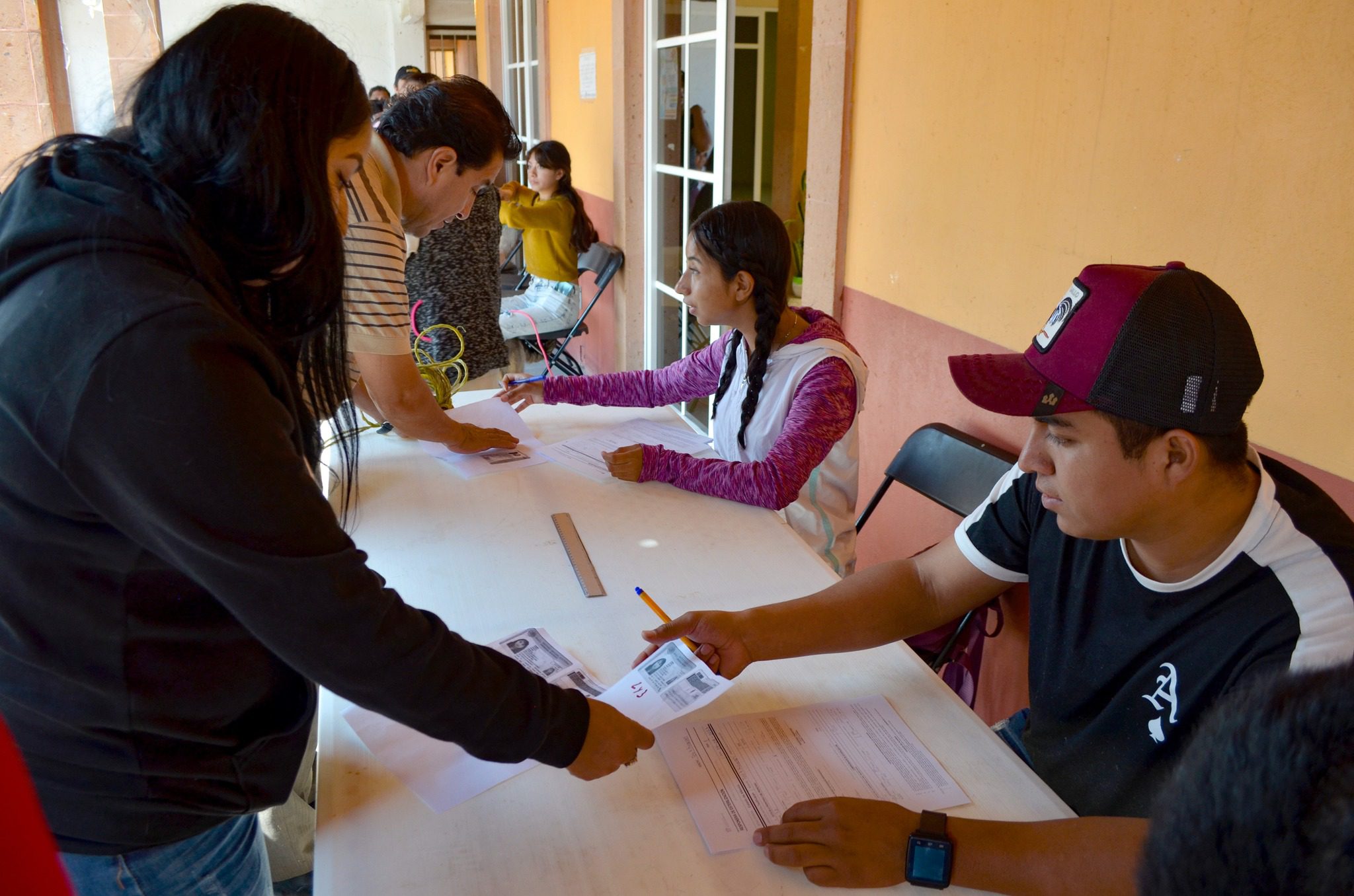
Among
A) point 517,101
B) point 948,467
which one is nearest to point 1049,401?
A: point 948,467

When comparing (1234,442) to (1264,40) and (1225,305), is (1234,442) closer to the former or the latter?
(1225,305)

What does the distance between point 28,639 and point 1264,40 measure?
1768mm

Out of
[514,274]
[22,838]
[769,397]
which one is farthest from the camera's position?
[514,274]

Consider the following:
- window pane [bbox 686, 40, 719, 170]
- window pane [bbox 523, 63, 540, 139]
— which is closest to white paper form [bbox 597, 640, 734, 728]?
window pane [bbox 686, 40, 719, 170]

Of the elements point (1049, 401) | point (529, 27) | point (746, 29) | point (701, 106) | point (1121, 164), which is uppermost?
point (529, 27)

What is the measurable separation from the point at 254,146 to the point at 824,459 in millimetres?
1378

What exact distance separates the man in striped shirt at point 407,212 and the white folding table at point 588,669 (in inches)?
5.3

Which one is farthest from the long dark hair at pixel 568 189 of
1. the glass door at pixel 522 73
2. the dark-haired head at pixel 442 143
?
the dark-haired head at pixel 442 143

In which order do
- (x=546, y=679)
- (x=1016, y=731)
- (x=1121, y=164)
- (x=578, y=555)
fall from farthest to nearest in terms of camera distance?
(x=1121, y=164), (x=578, y=555), (x=1016, y=731), (x=546, y=679)

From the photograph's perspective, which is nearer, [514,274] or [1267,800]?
[1267,800]

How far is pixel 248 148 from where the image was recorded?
0.74 m

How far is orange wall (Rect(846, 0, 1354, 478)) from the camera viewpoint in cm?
140

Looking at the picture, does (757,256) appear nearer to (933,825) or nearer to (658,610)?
Result: (658,610)

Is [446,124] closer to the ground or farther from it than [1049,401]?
farther from it
